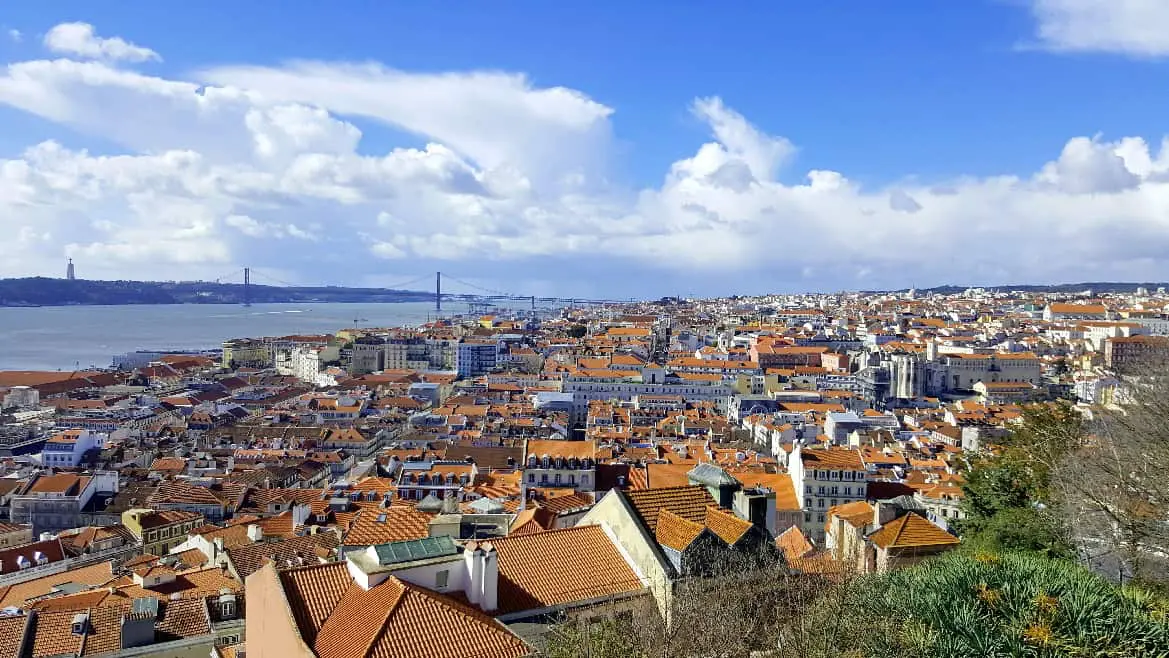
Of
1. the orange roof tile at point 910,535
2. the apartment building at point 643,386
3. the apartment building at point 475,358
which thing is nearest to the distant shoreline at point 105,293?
the apartment building at point 475,358

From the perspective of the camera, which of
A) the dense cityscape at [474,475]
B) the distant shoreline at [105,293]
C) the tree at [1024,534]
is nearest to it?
the dense cityscape at [474,475]

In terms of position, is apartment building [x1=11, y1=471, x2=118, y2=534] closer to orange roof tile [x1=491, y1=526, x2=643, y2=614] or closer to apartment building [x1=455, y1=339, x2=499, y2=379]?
orange roof tile [x1=491, y1=526, x2=643, y2=614]

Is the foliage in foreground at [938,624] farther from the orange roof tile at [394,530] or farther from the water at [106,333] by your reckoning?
the water at [106,333]

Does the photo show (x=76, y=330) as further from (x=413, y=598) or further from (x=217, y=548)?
(x=413, y=598)

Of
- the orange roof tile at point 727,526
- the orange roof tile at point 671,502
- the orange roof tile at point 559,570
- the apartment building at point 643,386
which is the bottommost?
the apartment building at point 643,386

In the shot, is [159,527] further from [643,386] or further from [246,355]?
[246,355]

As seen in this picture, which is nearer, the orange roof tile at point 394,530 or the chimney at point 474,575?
the chimney at point 474,575
